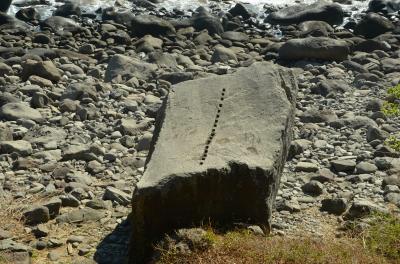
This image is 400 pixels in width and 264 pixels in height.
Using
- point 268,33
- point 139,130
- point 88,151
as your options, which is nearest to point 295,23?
point 268,33

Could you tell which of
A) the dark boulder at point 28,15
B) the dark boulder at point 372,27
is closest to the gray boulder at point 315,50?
the dark boulder at point 372,27

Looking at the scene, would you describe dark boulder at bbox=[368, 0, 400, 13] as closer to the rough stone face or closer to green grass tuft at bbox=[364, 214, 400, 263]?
the rough stone face

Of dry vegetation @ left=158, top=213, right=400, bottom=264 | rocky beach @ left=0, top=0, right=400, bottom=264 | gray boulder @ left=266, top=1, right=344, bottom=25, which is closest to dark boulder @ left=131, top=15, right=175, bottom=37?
rocky beach @ left=0, top=0, right=400, bottom=264

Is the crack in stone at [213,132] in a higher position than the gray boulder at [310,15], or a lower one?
higher

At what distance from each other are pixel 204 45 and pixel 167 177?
471 inches

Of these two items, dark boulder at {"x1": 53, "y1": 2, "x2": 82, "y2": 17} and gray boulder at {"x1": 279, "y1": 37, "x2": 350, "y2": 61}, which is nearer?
gray boulder at {"x1": 279, "y1": 37, "x2": 350, "y2": 61}

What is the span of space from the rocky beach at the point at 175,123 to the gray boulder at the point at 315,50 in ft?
0.11

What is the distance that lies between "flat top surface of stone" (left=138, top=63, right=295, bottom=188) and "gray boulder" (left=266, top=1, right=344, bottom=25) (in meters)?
13.8

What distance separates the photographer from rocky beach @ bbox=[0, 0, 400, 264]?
7000 millimetres

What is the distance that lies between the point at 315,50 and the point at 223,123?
957 cm

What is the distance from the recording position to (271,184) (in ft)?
21.9

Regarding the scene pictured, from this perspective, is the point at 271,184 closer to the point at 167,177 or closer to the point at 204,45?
the point at 167,177

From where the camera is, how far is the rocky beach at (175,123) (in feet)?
23.0

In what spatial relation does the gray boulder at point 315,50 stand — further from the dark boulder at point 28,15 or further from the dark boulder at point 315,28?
the dark boulder at point 28,15
